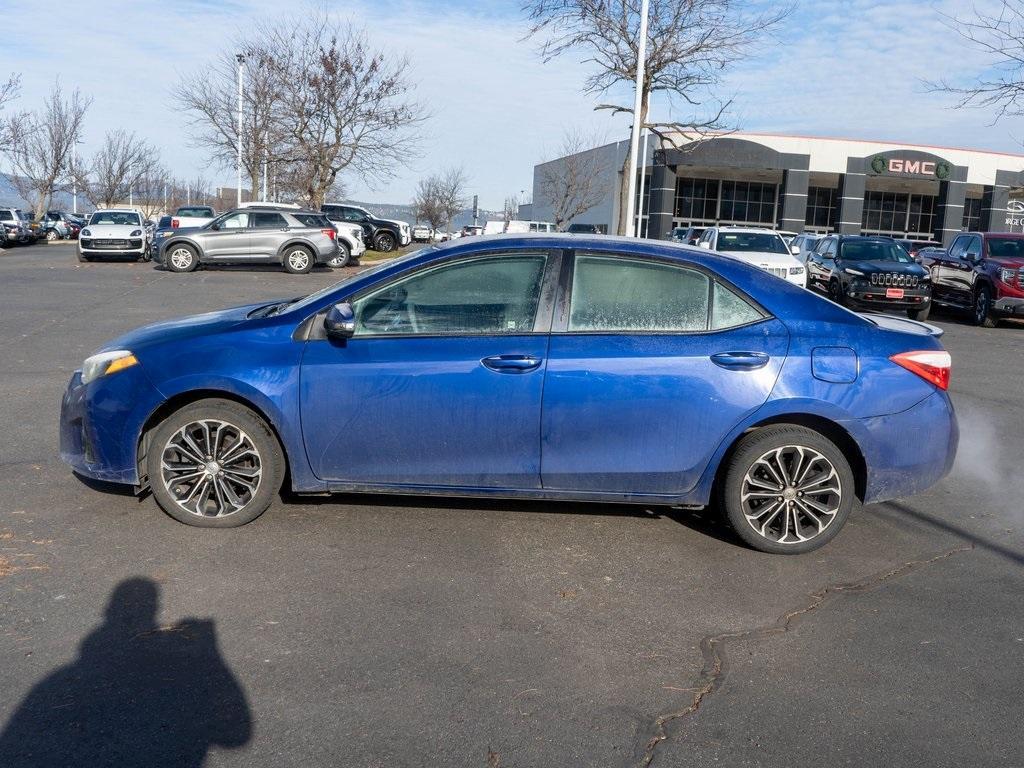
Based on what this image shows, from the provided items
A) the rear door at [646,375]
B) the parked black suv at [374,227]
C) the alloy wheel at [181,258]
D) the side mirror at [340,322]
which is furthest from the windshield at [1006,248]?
the parked black suv at [374,227]

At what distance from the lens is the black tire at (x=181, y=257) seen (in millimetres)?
24859

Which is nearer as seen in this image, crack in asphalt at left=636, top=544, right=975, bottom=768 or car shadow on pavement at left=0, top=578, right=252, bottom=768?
car shadow on pavement at left=0, top=578, right=252, bottom=768

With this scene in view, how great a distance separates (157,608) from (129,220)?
95.6ft

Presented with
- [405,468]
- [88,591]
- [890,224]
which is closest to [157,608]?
[88,591]

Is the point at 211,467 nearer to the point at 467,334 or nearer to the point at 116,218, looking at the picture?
the point at 467,334

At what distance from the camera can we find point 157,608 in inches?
166

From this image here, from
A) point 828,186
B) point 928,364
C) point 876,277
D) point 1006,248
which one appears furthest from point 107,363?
point 828,186

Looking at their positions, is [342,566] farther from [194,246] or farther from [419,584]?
[194,246]

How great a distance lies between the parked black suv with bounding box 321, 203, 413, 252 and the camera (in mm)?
35653

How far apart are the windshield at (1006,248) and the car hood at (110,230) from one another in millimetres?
22865

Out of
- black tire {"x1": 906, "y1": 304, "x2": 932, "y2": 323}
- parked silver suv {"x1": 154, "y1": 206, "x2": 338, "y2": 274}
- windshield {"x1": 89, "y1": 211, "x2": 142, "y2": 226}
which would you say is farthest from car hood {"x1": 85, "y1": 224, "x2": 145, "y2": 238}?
black tire {"x1": 906, "y1": 304, "x2": 932, "y2": 323}

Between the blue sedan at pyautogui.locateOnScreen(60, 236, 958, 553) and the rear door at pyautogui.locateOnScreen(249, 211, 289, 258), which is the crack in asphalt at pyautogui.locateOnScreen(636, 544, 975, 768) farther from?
the rear door at pyautogui.locateOnScreen(249, 211, 289, 258)

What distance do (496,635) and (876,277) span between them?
54.9 ft

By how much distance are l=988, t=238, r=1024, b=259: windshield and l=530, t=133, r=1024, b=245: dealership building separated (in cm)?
2733
